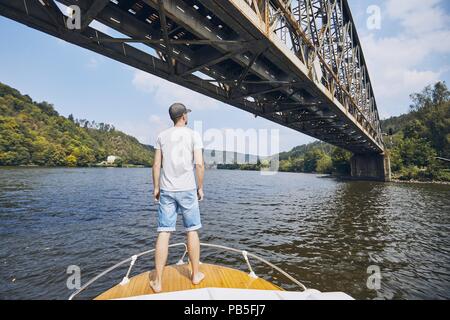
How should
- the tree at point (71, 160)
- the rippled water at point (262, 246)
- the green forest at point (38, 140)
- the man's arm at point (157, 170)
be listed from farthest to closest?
the tree at point (71, 160)
the green forest at point (38, 140)
the rippled water at point (262, 246)
the man's arm at point (157, 170)

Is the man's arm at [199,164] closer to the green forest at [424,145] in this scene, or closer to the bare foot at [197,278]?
the bare foot at [197,278]

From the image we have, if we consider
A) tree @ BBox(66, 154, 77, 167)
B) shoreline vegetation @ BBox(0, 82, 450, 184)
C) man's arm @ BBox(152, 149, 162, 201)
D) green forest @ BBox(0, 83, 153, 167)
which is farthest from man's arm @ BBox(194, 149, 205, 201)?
tree @ BBox(66, 154, 77, 167)

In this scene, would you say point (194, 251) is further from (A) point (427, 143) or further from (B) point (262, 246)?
(A) point (427, 143)

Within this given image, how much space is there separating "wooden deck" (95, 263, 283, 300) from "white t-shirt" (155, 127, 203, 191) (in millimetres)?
1367

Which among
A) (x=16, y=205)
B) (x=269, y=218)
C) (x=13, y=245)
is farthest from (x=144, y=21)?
(x=16, y=205)

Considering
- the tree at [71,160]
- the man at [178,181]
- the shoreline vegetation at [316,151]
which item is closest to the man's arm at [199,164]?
the man at [178,181]

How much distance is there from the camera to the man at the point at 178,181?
3.24m

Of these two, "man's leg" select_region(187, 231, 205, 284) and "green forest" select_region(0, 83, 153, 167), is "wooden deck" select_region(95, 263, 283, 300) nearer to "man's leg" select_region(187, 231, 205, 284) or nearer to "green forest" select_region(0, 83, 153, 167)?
"man's leg" select_region(187, 231, 205, 284)

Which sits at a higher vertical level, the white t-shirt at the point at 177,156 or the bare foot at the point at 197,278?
the white t-shirt at the point at 177,156

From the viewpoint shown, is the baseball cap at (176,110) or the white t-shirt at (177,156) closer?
the white t-shirt at (177,156)

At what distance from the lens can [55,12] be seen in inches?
273

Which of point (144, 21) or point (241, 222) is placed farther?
point (241, 222)

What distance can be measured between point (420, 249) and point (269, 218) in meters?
6.64
